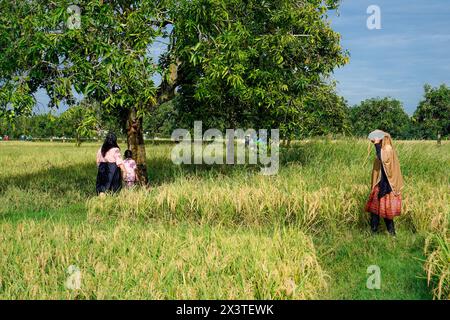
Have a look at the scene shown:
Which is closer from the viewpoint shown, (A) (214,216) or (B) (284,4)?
(A) (214,216)

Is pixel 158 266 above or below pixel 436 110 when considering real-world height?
below

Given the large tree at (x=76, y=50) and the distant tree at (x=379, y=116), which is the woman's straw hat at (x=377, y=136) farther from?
the distant tree at (x=379, y=116)

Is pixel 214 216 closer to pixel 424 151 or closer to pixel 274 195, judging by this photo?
pixel 274 195

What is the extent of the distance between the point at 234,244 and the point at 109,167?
5844 mm

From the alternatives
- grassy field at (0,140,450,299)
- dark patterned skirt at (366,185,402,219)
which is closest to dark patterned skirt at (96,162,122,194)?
grassy field at (0,140,450,299)

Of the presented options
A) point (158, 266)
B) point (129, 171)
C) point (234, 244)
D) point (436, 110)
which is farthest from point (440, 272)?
point (436, 110)

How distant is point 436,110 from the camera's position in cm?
5403

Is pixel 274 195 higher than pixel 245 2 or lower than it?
lower

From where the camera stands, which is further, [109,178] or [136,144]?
[136,144]

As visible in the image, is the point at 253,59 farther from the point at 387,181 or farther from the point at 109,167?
the point at 387,181
